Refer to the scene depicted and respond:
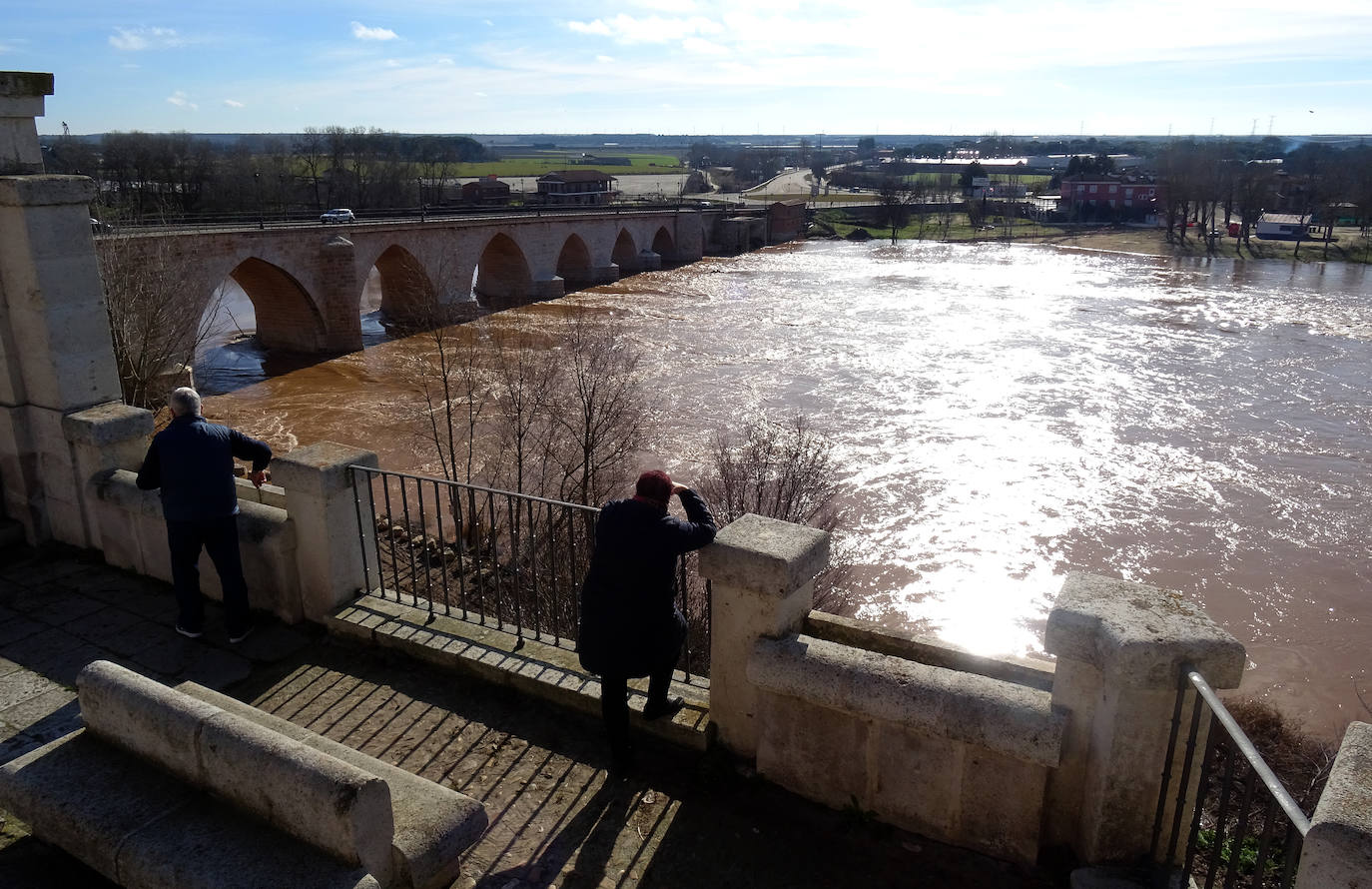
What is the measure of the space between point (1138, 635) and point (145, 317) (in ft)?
58.2

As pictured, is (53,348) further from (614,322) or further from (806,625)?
(614,322)

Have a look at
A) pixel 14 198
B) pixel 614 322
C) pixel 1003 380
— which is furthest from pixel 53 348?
pixel 614 322

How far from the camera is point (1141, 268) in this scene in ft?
198

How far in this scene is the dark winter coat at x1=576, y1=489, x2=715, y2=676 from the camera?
13.0 feet

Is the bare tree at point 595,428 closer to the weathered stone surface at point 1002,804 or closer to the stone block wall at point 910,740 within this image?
the stone block wall at point 910,740

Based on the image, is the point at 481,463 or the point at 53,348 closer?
the point at 53,348

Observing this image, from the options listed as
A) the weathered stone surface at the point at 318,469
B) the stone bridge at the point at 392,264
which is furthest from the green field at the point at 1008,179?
the weathered stone surface at the point at 318,469

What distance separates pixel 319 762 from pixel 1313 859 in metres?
2.72

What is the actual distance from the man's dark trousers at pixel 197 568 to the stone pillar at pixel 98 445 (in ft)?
4.28

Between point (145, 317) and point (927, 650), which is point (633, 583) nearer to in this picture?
point (927, 650)

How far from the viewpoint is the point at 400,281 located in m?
40.1

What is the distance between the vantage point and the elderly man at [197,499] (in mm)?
5137

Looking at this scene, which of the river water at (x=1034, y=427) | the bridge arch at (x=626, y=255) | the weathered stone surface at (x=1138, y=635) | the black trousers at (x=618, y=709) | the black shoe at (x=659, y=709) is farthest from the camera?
the bridge arch at (x=626, y=255)

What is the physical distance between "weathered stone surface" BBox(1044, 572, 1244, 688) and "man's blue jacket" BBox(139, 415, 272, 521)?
4.24 metres
